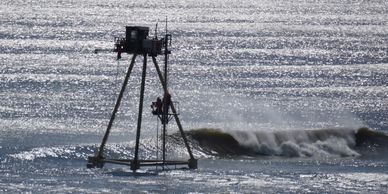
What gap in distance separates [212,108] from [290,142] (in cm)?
1491

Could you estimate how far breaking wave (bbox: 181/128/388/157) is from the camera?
67.2 m

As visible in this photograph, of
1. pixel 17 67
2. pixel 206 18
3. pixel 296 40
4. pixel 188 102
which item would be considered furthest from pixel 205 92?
pixel 206 18

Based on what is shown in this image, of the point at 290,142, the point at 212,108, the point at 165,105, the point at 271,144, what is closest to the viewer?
the point at 165,105

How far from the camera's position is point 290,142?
6875 cm

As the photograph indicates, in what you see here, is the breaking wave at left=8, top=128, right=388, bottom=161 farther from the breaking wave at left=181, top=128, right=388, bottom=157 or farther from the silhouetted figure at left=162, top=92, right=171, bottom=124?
the silhouetted figure at left=162, top=92, right=171, bottom=124

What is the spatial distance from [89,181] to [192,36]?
282 feet

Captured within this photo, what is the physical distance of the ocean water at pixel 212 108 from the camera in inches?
2149

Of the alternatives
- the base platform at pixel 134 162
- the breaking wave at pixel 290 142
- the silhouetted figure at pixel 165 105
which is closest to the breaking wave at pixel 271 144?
the breaking wave at pixel 290 142

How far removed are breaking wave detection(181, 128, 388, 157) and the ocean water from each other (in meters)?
0.09

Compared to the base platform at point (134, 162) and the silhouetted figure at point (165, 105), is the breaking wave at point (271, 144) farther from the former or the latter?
the silhouetted figure at point (165, 105)

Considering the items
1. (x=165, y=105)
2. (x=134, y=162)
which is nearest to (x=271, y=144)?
(x=165, y=105)

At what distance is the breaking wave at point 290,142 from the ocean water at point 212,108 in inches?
3.6

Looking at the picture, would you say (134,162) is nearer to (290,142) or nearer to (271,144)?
(271,144)

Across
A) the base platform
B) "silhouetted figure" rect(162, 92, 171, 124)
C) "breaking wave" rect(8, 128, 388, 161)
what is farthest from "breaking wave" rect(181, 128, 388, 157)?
"silhouetted figure" rect(162, 92, 171, 124)
